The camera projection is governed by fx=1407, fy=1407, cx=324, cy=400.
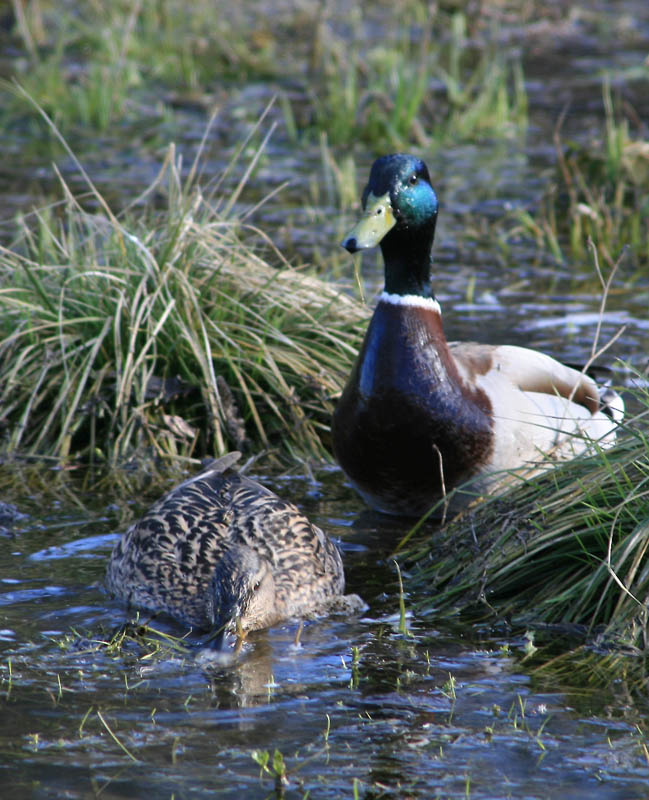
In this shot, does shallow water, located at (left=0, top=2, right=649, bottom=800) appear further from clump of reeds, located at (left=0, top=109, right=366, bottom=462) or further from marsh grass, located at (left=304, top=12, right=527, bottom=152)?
marsh grass, located at (left=304, top=12, right=527, bottom=152)

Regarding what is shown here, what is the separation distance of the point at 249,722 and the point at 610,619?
1.29m

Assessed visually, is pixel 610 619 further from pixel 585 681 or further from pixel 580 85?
pixel 580 85

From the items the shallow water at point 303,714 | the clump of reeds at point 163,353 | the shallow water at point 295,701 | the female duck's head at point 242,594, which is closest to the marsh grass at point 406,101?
the clump of reeds at point 163,353

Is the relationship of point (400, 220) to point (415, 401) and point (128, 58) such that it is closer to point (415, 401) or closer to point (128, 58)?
point (415, 401)

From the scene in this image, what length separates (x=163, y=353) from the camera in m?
6.43

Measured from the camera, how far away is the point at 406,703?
393cm

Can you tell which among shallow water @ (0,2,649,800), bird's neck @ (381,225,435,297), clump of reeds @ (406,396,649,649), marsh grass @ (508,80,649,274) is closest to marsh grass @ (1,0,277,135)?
marsh grass @ (508,80,649,274)

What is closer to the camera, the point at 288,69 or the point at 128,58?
the point at 128,58

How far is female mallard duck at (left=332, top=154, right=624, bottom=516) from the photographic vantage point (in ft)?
17.4

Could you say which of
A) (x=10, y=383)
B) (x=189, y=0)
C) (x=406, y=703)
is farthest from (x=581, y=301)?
(x=189, y=0)

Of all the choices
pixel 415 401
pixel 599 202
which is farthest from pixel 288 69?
pixel 415 401

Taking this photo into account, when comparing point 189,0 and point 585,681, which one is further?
point 189,0

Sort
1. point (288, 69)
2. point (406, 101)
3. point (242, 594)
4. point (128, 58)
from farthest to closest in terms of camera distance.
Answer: point (288, 69) → point (128, 58) → point (406, 101) → point (242, 594)

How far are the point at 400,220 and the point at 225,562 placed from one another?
158cm
